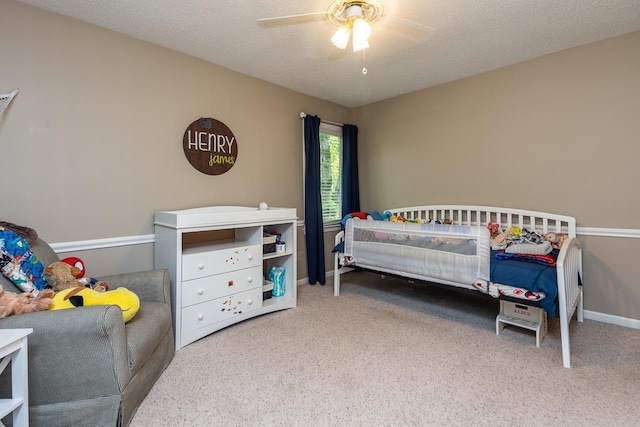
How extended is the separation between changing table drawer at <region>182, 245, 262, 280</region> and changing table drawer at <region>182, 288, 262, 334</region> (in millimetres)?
225

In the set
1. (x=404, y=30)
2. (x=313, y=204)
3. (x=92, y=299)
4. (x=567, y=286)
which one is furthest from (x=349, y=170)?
(x=92, y=299)

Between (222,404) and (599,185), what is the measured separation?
10.5ft

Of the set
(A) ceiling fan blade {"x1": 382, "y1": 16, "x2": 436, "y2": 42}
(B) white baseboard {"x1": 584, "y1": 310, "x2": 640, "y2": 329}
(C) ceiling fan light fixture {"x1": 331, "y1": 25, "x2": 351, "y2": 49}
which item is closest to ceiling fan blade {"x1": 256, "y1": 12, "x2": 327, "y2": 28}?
(C) ceiling fan light fixture {"x1": 331, "y1": 25, "x2": 351, "y2": 49}

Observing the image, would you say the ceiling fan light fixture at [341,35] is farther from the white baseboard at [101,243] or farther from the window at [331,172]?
the white baseboard at [101,243]

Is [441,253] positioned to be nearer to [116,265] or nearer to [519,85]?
[519,85]

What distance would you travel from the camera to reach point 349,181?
403 centimetres

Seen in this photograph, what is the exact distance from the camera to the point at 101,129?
2197mm

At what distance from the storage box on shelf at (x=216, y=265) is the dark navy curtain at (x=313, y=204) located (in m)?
0.67

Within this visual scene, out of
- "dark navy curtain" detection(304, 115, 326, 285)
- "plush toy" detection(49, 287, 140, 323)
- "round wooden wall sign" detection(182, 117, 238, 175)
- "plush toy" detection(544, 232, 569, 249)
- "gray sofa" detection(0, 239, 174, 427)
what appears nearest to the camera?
"gray sofa" detection(0, 239, 174, 427)

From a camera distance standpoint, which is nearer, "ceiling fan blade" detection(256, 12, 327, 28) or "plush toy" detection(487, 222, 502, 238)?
"ceiling fan blade" detection(256, 12, 327, 28)

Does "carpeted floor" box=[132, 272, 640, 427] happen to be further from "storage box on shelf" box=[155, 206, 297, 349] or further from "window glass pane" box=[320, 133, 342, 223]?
"window glass pane" box=[320, 133, 342, 223]

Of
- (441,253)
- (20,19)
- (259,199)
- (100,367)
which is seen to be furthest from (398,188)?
(20,19)

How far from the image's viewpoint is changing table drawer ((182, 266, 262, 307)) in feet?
7.15

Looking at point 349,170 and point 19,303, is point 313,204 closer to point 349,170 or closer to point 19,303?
point 349,170
